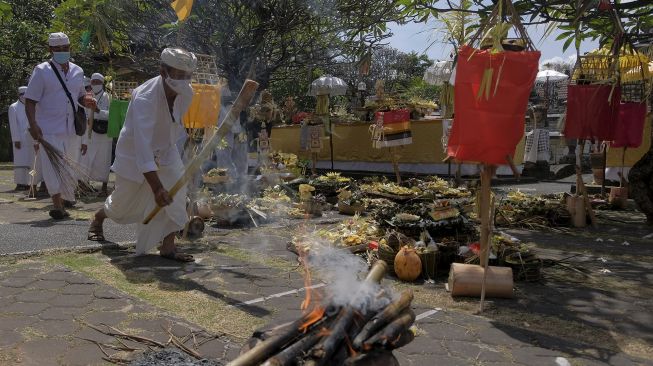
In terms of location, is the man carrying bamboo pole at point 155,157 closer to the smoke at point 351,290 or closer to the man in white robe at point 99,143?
the smoke at point 351,290

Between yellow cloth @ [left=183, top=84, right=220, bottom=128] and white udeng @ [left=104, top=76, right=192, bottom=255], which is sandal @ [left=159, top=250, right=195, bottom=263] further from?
yellow cloth @ [left=183, top=84, right=220, bottom=128]

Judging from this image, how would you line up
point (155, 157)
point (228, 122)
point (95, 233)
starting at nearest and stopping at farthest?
1. point (228, 122)
2. point (155, 157)
3. point (95, 233)

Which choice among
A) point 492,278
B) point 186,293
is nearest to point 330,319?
point 186,293

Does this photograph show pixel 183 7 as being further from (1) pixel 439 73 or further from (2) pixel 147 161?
(1) pixel 439 73

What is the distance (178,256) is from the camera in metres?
5.20

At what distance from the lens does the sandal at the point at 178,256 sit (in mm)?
5184

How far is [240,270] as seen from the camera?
16.5 feet

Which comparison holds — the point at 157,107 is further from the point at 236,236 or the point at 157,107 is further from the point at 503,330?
the point at 503,330

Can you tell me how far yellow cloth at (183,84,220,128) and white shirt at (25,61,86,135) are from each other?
2417mm

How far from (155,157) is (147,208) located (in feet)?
1.85

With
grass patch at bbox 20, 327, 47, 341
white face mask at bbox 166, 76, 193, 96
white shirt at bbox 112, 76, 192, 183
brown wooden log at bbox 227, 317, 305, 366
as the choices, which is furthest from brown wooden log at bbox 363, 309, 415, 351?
white face mask at bbox 166, 76, 193, 96

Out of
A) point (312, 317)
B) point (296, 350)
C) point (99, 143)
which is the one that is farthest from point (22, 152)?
point (296, 350)

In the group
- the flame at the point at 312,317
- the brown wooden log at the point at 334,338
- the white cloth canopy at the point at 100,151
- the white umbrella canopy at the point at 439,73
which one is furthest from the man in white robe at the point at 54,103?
the white umbrella canopy at the point at 439,73

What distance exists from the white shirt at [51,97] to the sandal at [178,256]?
10.7 feet
